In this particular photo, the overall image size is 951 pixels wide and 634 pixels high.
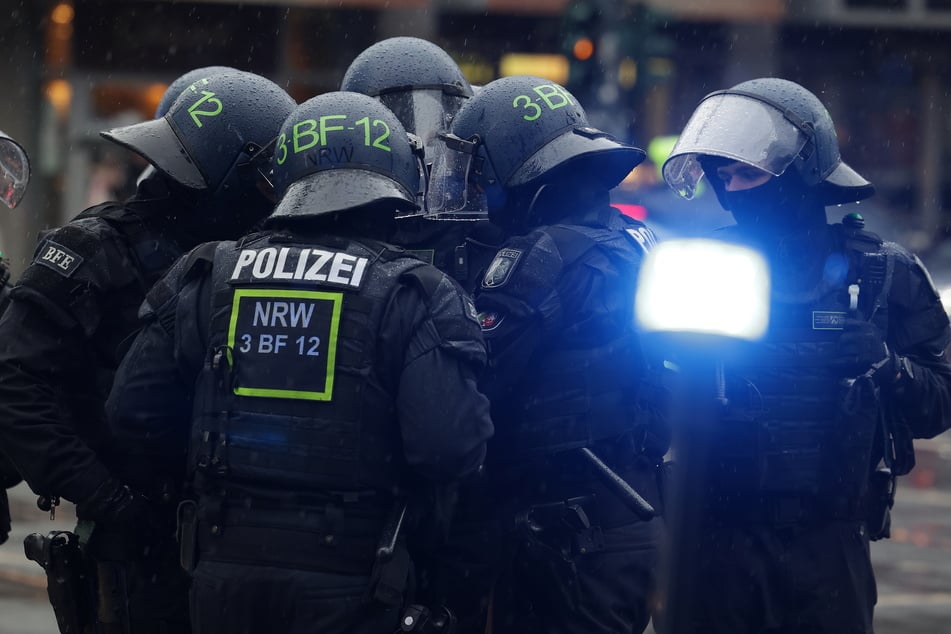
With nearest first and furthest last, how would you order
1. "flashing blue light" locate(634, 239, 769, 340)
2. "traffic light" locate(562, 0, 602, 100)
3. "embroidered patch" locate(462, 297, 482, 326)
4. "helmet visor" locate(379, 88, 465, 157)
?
1. "flashing blue light" locate(634, 239, 769, 340)
2. "embroidered patch" locate(462, 297, 482, 326)
3. "helmet visor" locate(379, 88, 465, 157)
4. "traffic light" locate(562, 0, 602, 100)

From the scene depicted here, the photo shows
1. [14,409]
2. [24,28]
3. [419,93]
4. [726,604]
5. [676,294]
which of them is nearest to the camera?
[676,294]

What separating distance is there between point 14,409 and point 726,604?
7.26 feet

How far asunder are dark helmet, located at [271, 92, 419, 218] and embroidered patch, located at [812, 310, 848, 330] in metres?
1.33

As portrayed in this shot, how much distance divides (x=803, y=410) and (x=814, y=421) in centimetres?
5

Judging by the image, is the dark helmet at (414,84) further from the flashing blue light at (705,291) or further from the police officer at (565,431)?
the flashing blue light at (705,291)

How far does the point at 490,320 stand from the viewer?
4.34 m

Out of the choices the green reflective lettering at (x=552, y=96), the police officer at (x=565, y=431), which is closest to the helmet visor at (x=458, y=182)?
the police officer at (x=565, y=431)

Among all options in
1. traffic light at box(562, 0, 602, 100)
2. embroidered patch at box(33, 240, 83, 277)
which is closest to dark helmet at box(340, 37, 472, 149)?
embroidered patch at box(33, 240, 83, 277)

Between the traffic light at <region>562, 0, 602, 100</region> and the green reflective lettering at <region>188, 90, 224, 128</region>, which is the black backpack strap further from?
the traffic light at <region>562, 0, 602, 100</region>

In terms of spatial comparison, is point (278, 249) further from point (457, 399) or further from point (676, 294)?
point (676, 294)

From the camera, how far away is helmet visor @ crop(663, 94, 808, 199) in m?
4.77

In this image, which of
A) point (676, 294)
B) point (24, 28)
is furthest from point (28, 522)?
point (24, 28)

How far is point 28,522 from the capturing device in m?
9.60

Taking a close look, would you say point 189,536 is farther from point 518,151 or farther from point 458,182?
point 518,151
